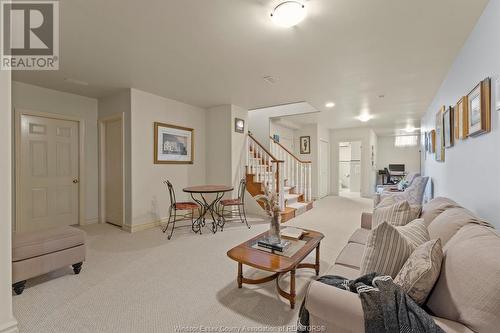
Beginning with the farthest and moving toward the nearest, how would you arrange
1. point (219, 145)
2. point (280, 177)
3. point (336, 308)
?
point (219, 145), point (280, 177), point (336, 308)

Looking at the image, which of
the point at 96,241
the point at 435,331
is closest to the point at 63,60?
the point at 96,241

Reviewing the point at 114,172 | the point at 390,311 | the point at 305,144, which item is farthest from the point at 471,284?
the point at 305,144

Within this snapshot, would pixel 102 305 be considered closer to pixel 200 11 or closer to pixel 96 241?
pixel 96 241

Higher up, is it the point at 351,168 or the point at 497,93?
the point at 497,93

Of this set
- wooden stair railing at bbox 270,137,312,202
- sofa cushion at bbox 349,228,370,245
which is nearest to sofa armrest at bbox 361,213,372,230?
sofa cushion at bbox 349,228,370,245

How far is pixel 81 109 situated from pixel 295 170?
16.0ft

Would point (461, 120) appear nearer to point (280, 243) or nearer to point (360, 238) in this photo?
point (360, 238)

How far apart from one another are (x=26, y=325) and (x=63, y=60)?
274 centimetres

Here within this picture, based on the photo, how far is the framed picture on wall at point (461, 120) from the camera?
2195 mm

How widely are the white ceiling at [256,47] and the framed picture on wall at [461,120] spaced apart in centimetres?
65

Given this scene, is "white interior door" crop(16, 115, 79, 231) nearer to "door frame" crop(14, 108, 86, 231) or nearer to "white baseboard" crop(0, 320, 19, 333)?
"door frame" crop(14, 108, 86, 231)

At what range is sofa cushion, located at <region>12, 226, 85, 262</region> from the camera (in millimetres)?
2035

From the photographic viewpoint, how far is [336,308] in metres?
1.03

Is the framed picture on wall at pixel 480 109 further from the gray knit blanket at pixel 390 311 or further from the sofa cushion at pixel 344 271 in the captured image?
the gray knit blanket at pixel 390 311
